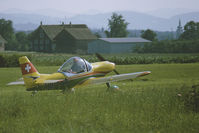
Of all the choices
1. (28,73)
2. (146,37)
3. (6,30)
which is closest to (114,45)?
(146,37)

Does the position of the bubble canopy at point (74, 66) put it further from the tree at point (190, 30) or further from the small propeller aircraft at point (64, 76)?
the tree at point (190, 30)

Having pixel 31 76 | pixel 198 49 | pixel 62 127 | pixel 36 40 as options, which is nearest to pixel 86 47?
pixel 36 40

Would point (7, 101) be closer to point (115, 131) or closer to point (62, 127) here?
point (62, 127)

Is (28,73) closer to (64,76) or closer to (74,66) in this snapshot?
(64,76)

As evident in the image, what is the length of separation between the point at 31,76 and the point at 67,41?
83897 millimetres

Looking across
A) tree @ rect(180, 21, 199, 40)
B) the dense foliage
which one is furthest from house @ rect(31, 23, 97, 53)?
tree @ rect(180, 21, 199, 40)

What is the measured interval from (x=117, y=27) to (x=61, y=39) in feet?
191

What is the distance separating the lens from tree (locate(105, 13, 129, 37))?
151262 millimetres

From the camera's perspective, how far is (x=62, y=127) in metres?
9.27

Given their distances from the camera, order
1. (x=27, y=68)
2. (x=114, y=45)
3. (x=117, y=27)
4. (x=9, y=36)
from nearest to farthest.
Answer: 1. (x=27, y=68)
2. (x=114, y=45)
3. (x=9, y=36)
4. (x=117, y=27)

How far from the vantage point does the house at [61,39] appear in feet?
321

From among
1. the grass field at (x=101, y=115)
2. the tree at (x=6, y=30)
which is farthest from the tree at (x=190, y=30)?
the grass field at (x=101, y=115)

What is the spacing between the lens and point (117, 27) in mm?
154625

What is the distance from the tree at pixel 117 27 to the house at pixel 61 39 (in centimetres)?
3868
